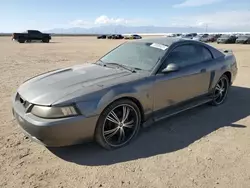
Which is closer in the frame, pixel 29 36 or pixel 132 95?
pixel 132 95

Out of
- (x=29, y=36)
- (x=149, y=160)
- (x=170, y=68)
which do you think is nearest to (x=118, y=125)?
(x=149, y=160)

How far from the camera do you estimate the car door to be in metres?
3.92

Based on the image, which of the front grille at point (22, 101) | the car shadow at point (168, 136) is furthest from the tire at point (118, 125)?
the front grille at point (22, 101)

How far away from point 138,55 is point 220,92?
7.28ft

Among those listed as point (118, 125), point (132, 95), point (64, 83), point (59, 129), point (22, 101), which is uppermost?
point (64, 83)

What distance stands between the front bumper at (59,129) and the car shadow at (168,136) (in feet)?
1.08

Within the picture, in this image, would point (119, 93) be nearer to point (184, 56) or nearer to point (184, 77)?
point (184, 77)

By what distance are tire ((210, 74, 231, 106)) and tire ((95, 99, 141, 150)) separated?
2222 millimetres

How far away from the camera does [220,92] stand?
541 centimetres

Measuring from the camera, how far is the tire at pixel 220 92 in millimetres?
5255

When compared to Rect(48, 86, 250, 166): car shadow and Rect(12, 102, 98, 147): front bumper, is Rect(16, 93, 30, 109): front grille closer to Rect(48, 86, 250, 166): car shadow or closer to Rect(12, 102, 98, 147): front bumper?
Rect(12, 102, 98, 147): front bumper

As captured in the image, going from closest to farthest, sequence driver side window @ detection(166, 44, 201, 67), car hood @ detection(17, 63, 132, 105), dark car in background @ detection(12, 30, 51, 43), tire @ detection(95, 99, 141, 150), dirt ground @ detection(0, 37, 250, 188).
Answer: dirt ground @ detection(0, 37, 250, 188) < car hood @ detection(17, 63, 132, 105) < tire @ detection(95, 99, 141, 150) < driver side window @ detection(166, 44, 201, 67) < dark car in background @ detection(12, 30, 51, 43)

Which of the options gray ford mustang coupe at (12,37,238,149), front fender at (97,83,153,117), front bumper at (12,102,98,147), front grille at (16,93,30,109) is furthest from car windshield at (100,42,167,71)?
front grille at (16,93,30,109)

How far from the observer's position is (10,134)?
13.0 ft
